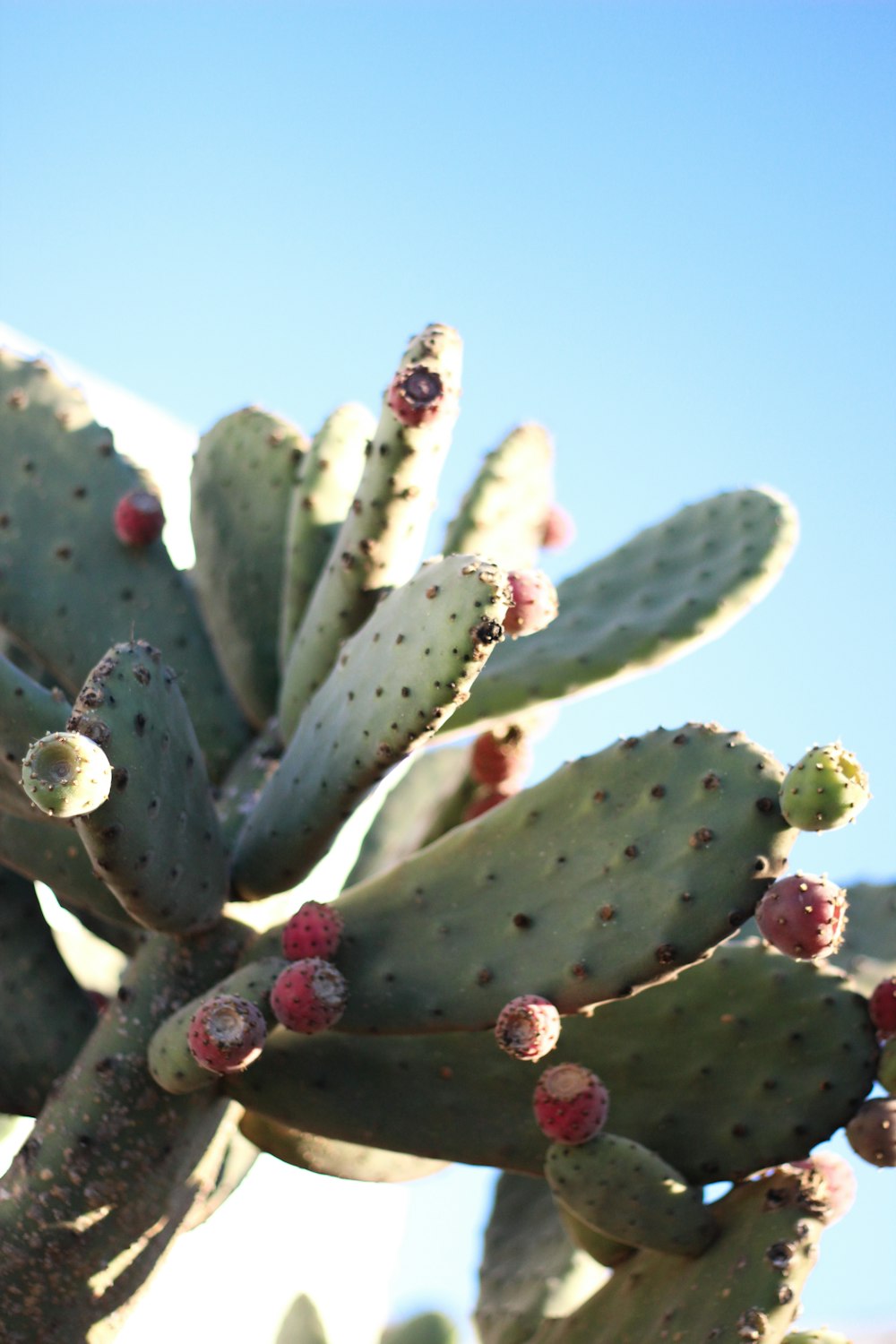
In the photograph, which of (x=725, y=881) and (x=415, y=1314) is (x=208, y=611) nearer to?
(x=725, y=881)

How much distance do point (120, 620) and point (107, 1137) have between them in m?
0.80

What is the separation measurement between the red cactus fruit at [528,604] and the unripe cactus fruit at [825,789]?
0.44 meters

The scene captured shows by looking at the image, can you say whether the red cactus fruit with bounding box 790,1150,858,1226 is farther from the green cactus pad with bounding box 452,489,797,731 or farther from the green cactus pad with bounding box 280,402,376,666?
the green cactus pad with bounding box 280,402,376,666

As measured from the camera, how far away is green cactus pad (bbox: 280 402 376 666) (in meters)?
2.45

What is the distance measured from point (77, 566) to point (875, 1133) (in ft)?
4.67

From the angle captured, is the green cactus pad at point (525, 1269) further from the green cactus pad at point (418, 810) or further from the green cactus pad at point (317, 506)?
the green cactus pad at point (317, 506)

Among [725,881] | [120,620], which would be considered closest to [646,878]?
[725,881]

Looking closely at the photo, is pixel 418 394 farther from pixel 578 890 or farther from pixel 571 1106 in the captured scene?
pixel 571 1106

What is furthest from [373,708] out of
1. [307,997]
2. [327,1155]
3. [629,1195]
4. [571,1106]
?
[327,1155]

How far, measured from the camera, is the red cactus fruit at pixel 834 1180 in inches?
73.0

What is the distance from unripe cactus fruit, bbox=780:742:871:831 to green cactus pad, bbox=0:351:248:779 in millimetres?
1082

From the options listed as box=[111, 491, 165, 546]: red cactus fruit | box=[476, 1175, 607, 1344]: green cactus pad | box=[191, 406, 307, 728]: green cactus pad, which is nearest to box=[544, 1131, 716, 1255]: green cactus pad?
box=[476, 1175, 607, 1344]: green cactus pad

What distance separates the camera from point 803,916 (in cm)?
163

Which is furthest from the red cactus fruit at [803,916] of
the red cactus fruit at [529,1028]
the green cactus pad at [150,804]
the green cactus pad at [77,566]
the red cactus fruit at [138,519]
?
the red cactus fruit at [138,519]
